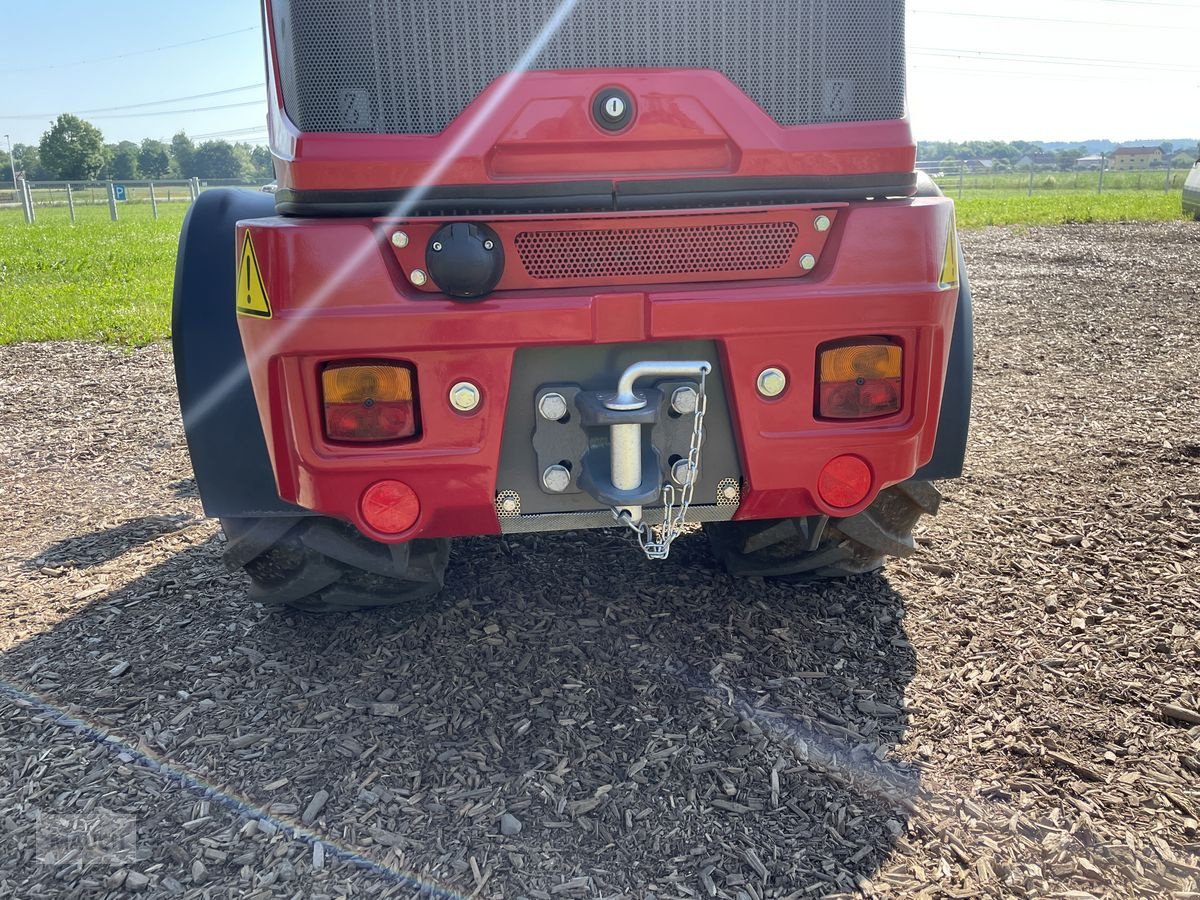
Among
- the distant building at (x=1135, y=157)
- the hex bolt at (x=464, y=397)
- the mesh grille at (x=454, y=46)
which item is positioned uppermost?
the distant building at (x=1135, y=157)

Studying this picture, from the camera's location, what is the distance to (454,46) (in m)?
2.38

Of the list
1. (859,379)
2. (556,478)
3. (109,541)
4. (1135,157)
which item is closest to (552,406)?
(556,478)

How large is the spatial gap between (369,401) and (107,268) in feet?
48.2

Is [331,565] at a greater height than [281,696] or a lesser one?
greater

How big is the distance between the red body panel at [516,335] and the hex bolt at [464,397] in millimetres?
19

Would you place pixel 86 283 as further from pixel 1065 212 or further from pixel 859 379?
pixel 1065 212

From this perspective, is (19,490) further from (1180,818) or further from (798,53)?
(1180,818)

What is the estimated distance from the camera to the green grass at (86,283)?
915cm

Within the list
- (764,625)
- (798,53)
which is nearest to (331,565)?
(764,625)

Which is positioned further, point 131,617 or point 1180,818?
point 131,617

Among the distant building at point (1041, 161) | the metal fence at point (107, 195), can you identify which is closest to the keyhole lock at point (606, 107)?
the metal fence at point (107, 195)

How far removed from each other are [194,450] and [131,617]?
37.2 inches

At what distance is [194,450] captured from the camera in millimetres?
2832

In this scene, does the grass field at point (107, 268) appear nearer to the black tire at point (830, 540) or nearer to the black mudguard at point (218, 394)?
the black mudguard at point (218, 394)
